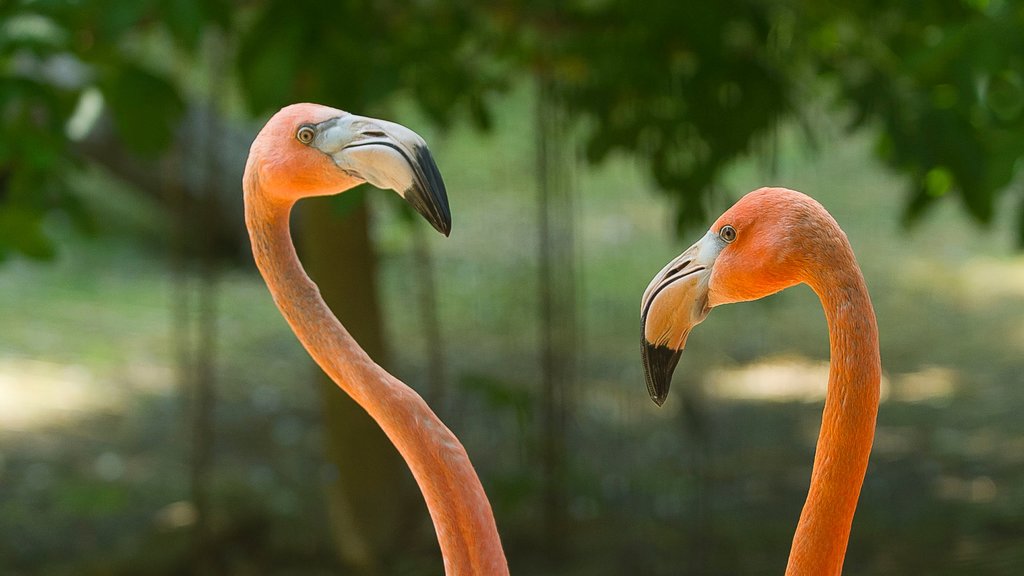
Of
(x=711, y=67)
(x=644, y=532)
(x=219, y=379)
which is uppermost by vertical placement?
(x=711, y=67)

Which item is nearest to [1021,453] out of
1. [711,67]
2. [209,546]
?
[711,67]

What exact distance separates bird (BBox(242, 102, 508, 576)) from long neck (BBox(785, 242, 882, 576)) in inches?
15.2

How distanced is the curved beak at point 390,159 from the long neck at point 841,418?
0.44 metres

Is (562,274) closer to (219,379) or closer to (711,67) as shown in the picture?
(219,379)

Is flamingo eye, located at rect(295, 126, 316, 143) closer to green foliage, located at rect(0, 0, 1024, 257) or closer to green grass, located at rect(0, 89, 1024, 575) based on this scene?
green foliage, located at rect(0, 0, 1024, 257)

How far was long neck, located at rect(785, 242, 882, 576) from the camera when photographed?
1.33m

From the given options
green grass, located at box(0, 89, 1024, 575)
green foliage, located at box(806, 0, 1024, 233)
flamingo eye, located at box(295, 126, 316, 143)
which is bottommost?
green grass, located at box(0, 89, 1024, 575)

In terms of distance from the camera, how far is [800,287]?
29.9ft

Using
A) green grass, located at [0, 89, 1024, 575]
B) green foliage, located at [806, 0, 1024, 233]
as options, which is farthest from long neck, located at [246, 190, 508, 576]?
green grass, located at [0, 89, 1024, 575]

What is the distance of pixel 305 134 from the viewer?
1416 millimetres

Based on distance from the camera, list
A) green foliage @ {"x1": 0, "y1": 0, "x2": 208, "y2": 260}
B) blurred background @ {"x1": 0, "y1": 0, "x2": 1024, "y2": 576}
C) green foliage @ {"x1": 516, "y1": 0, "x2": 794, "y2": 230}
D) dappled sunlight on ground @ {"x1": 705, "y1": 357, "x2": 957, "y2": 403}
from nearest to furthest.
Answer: green foliage @ {"x1": 0, "y1": 0, "x2": 208, "y2": 260}, blurred background @ {"x1": 0, "y1": 0, "x2": 1024, "y2": 576}, green foliage @ {"x1": 516, "y1": 0, "x2": 794, "y2": 230}, dappled sunlight on ground @ {"x1": 705, "y1": 357, "x2": 957, "y2": 403}

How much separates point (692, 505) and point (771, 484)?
478 millimetres

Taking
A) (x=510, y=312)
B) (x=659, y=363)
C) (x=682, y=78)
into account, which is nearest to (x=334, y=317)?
(x=659, y=363)

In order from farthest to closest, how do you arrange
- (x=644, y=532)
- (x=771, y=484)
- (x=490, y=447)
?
(x=490, y=447) < (x=771, y=484) < (x=644, y=532)
